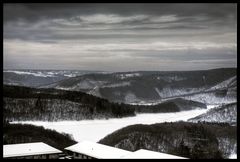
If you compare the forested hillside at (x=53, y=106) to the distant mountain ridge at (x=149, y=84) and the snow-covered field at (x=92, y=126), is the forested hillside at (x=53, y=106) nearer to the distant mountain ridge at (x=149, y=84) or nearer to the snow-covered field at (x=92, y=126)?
the snow-covered field at (x=92, y=126)

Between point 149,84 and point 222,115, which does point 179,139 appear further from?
point 149,84

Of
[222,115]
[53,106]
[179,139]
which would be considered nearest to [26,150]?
[179,139]

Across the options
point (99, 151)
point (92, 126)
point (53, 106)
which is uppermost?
point (53, 106)

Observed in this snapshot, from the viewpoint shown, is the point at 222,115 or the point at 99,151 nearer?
the point at 99,151

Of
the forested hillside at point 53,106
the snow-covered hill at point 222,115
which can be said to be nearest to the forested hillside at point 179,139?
the snow-covered hill at point 222,115

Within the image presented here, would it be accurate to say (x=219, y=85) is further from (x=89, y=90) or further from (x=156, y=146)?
(x=156, y=146)

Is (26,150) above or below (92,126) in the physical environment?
below

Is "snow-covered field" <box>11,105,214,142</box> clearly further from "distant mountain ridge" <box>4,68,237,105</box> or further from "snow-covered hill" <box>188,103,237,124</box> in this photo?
"distant mountain ridge" <box>4,68,237,105</box>

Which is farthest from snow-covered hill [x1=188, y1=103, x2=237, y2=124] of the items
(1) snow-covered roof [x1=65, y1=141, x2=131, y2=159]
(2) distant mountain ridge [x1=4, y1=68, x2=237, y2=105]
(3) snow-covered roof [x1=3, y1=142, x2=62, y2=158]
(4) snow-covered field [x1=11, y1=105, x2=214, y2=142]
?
(3) snow-covered roof [x1=3, y1=142, x2=62, y2=158]

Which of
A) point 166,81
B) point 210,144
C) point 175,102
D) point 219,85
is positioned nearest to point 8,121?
point 210,144
